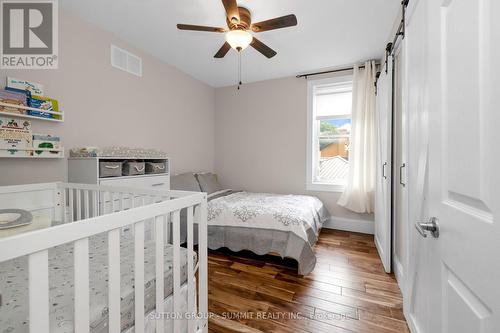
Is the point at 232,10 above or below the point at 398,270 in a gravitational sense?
above

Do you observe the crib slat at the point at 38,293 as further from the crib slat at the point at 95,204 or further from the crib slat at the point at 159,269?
the crib slat at the point at 95,204

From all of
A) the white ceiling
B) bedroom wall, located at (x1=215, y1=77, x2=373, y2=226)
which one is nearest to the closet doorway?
the white ceiling

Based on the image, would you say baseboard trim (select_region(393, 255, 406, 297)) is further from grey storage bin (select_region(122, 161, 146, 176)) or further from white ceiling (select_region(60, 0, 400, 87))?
grey storage bin (select_region(122, 161, 146, 176))

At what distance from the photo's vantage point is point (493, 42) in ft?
1.77

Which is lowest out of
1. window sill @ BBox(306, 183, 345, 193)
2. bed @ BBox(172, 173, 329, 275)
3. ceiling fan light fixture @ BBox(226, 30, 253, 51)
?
bed @ BBox(172, 173, 329, 275)

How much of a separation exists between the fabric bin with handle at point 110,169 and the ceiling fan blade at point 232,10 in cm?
156

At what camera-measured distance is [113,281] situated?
0.66m

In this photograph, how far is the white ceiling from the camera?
1.92 metres

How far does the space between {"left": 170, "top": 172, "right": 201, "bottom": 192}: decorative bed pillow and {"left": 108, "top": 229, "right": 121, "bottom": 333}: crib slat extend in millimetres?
2221

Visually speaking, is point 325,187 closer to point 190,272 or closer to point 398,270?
point 398,270

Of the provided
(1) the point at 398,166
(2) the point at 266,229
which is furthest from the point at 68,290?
(1) the point at 398,166

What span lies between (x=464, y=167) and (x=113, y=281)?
1127mm

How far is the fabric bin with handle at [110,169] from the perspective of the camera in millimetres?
1838

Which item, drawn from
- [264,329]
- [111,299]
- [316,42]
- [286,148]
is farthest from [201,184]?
[111,299]
